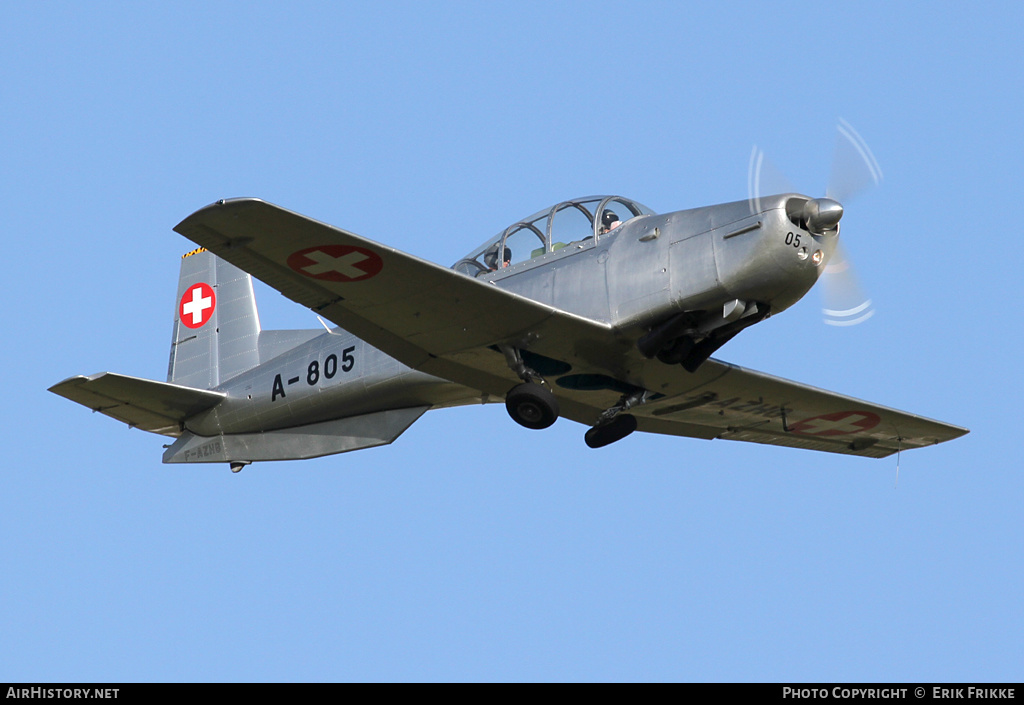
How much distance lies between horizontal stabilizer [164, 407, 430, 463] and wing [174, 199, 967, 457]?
171 cm

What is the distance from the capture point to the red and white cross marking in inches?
691

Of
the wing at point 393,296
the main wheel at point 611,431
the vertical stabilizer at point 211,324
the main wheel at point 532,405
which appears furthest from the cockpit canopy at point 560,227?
the vertical stabilizer at point 211,324

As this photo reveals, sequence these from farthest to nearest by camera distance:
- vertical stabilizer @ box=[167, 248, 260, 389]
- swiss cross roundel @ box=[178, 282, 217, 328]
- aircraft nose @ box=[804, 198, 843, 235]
→ swiss cross roundel @ box=[178, 282, 217, 328] < vertical stabilizer @ box=[167, 248, 260, 389] < aircraft nose @ box=[804, 198, 843, 235]

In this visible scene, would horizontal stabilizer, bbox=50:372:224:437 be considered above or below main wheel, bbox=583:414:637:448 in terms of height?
above

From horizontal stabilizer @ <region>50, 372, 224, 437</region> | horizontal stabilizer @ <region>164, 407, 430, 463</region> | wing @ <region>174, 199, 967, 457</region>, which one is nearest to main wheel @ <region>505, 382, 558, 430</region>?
wing @ <region>174, 199, 967, 457</region>

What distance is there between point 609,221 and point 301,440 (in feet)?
17.9

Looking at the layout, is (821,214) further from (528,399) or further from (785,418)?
(785,418)

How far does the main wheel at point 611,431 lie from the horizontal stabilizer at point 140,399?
5.61 meters

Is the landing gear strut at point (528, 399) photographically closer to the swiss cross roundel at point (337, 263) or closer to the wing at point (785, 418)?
the swiss cross roundel at point (337, 263)

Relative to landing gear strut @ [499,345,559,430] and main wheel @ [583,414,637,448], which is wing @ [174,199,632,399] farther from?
main wheel @ [583,414,637,448]

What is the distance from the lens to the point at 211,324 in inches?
779

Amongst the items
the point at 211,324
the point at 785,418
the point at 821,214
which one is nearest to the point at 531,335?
the point at 821,214
